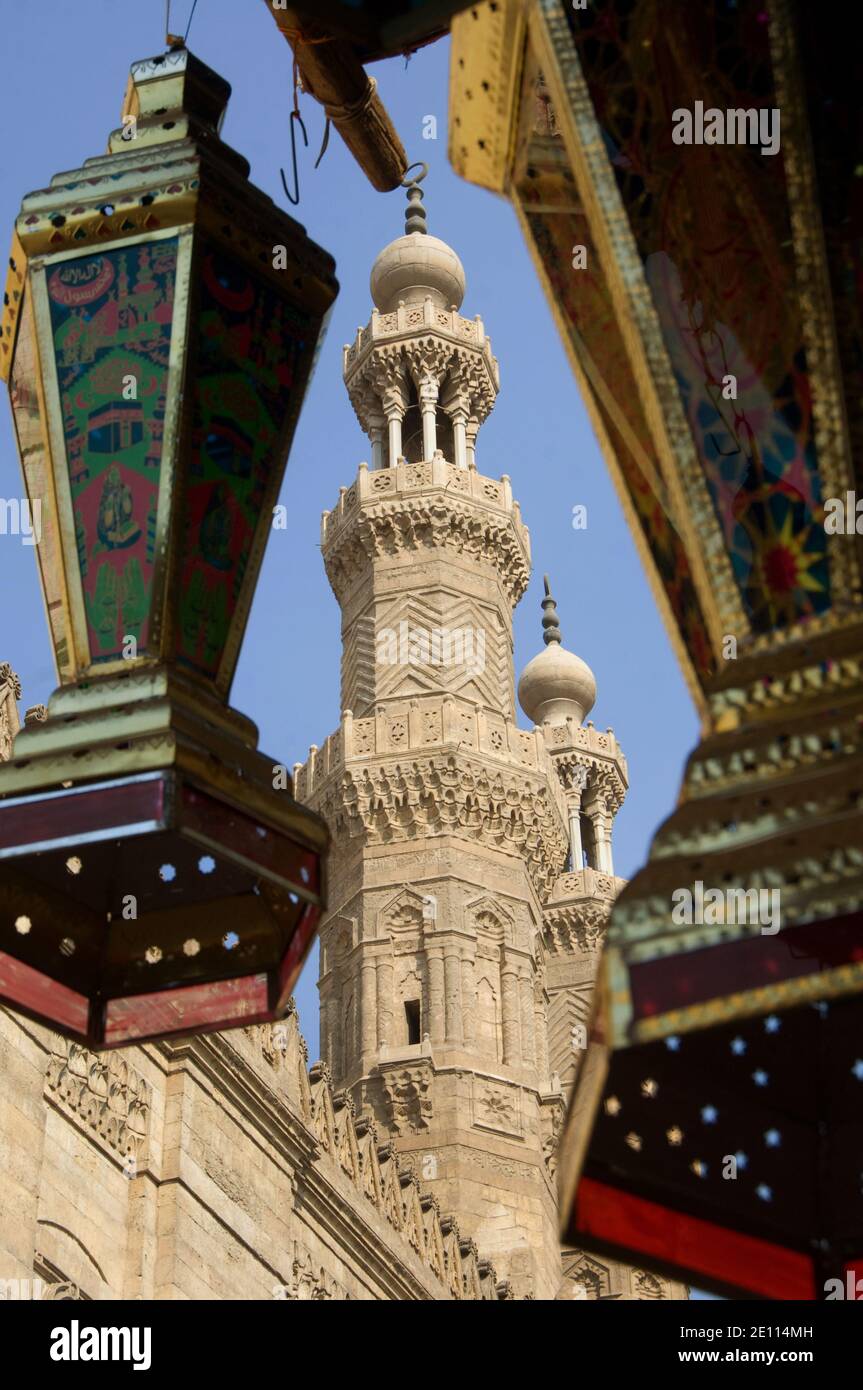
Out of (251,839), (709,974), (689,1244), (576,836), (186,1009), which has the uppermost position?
(576,836)

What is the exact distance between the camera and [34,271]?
2588 millimetres

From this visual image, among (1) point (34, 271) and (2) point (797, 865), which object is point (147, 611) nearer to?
(1) point (34, 271)

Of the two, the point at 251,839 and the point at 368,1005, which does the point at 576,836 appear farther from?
A: the point at 251,839

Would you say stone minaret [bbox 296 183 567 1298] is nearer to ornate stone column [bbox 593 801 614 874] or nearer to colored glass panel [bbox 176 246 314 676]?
ornate stone column [bbox 593 801 614 874]

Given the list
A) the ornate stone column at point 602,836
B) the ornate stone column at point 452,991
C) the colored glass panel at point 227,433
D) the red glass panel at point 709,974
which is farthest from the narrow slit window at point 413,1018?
the red glass panel at point 709,974

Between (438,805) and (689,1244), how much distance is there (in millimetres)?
26470

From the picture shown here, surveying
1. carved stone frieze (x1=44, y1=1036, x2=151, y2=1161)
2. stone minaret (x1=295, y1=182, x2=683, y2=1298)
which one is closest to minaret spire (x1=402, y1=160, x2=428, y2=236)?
stone minaret (x1=295, y1=182, x2=683, y2=1298)

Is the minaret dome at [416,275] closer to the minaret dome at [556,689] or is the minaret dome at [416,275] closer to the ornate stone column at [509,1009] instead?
the minaret dome at [556,689]

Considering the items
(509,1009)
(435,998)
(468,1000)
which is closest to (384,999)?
(435,998)

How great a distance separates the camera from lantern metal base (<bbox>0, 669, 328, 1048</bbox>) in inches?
87.8

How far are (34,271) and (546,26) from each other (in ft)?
2.43

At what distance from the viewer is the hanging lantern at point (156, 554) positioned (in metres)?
2.32

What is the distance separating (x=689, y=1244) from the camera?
2.25 meters
